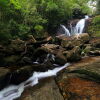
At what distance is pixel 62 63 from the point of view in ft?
30.9

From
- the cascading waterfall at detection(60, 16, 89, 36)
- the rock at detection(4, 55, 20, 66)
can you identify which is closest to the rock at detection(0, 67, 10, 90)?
the rock at detection(4, 55, 20, 66)

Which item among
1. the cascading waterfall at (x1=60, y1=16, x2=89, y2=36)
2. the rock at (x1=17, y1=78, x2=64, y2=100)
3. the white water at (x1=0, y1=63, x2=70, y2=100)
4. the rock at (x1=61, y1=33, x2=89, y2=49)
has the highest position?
the cascading waterfall at (x1=60, y1=16, x2=89, y2=36)

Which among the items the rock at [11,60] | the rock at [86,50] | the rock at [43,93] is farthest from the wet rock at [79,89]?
the rock at [86,50]

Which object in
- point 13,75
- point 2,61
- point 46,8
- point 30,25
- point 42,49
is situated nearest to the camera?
point 13,75

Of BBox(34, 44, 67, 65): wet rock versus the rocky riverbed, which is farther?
BBox(34, 44, 67, 65): wet rock

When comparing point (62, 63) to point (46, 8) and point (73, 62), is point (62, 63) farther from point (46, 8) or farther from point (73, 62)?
point (46, 8)

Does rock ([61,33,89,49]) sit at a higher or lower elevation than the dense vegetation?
lower

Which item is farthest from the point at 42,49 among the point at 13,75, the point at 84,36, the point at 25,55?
the point at 84,36

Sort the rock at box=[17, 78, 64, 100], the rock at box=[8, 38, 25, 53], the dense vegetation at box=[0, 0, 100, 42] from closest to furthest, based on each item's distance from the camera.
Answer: the rock at box=[17, 78, 64, 100] < the rock at box=[8, 38, 25, 53] < the dense vegetation at box=[0, 0, 100, 42]

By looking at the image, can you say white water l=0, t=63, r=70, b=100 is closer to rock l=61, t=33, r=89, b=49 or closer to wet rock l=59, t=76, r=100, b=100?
wet rock l=59, t=76, r=100, b=100

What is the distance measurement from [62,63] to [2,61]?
3.82 metres

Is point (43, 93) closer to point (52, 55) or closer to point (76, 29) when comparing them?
point (52, 55)

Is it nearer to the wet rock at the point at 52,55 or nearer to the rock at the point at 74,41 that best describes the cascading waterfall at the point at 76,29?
the rock at the point at 74,41

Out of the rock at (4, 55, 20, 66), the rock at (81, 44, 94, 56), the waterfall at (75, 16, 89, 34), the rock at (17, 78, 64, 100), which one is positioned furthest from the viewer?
the waterfall at (75, 16, 89, 34)
